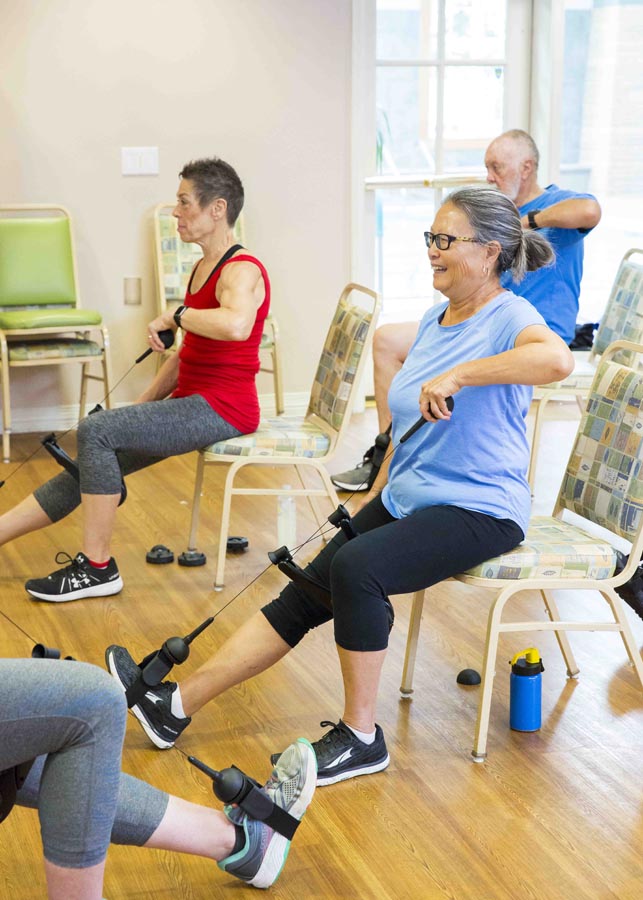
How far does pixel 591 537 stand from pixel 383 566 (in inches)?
20.5

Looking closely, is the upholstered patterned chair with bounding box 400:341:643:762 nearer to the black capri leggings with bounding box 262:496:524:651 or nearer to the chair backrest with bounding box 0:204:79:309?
the black capri leggings with bounding box 262:496:524:651

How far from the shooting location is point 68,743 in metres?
1.53

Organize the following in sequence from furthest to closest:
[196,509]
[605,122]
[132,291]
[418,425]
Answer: [605,122], [132,291], [196,509], [418,425]

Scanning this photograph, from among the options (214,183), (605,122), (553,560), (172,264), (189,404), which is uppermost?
(605,122)

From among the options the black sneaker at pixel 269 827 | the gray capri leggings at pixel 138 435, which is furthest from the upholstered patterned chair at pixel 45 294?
the black sneaker at pixel 269 827

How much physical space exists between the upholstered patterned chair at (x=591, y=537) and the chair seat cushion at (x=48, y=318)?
2.75 m

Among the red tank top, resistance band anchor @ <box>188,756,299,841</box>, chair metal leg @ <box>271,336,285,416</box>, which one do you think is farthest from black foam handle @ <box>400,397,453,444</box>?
chair metal leg @ <box>271,336,285,416</box>

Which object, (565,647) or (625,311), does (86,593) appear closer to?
(565,647)

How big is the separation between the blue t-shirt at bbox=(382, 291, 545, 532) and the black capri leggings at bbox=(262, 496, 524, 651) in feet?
0.12

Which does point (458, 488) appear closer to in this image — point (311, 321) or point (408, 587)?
point (408, 587)

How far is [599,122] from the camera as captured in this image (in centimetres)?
579

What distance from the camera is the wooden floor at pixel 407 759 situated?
1960 millimetres

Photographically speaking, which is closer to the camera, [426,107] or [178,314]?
[178,314]

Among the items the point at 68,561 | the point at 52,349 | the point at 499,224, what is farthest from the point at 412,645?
the point at 52,349
